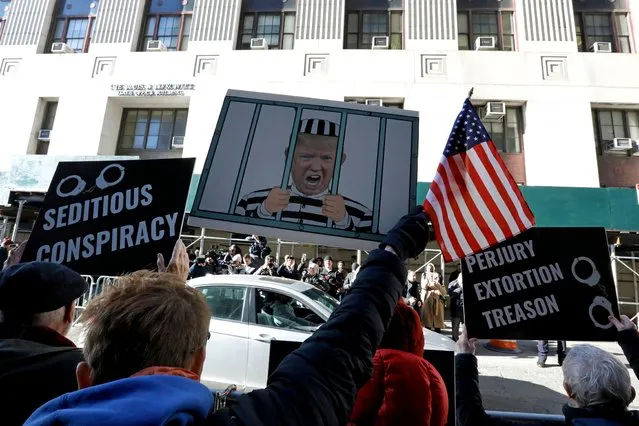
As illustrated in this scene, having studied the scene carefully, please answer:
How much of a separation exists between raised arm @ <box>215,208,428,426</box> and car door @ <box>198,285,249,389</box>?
4.34 meters

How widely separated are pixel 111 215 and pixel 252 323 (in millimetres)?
2921

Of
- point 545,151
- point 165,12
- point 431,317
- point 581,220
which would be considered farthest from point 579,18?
point 165,12

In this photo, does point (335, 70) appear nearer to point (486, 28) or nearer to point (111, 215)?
point (486, 28)

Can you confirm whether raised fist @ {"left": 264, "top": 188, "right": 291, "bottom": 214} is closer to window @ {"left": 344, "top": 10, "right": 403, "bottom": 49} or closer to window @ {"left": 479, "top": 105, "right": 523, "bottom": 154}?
window @ {"left": 479, "top": 105, "right": 523, "bottom": 154}

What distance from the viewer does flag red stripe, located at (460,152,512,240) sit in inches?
105

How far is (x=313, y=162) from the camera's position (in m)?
2.62

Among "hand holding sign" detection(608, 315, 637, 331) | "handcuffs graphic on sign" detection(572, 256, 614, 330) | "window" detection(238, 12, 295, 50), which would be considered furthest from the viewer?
"window" detection(238, 12, 295, 50)

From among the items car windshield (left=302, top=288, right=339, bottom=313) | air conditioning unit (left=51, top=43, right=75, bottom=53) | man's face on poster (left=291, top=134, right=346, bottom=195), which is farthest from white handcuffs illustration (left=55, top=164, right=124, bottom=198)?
air conditioning unit (left=51, top=43, right=75, bottom=53)

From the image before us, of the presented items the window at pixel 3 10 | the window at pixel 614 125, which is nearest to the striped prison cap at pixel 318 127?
the window at pixel 614 125

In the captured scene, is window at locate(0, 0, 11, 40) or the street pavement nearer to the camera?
the street pavement

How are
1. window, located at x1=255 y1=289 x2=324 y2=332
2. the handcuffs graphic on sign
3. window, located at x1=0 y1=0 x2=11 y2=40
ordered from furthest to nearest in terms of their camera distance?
window, located at x1=0 y1=0 x2=11 y2=40
window, located at x1=255 y1=289 x2=324 y2=332
the handcuffs graphic on sign

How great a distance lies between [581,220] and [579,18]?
900cm

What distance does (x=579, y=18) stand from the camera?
14977mm

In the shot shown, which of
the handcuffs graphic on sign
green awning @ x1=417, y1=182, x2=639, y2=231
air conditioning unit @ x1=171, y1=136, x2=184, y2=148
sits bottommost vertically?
the handcuffs graphic on sign
